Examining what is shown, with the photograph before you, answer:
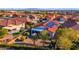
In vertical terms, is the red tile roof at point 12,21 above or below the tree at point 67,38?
above

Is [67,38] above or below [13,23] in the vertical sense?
below

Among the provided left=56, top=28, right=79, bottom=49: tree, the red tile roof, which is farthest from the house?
left=56, top=28, right=79, bottom=49: tree

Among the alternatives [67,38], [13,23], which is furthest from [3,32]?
[67,38]

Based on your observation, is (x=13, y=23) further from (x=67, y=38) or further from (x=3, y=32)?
(x=67, y=38)

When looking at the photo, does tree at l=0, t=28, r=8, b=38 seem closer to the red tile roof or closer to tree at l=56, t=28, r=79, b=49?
the red tile roof

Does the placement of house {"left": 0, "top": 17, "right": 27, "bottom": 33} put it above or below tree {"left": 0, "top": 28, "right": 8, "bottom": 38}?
above

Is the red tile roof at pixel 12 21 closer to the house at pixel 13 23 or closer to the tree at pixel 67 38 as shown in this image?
the house at pixel 13 23

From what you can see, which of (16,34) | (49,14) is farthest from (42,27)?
(16,34)

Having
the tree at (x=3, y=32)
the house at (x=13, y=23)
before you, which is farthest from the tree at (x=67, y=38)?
the tree at (x=3, y=32)

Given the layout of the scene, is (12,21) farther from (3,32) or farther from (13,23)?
(3,32)

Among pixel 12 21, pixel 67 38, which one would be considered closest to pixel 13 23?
pixel 12 21

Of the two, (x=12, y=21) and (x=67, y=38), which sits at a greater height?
(x=12, y=21)
